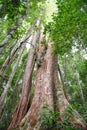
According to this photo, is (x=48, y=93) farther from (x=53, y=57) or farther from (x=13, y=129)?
(x=53, y=57)

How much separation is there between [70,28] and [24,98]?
156 inches

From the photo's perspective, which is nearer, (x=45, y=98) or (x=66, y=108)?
(x=66, y=108)

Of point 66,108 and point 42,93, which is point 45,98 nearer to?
point 42,93

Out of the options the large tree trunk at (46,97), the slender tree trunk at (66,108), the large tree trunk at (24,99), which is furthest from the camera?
the large tree trunk at (24,99)

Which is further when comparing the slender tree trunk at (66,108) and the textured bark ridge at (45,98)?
the textured bark ridge at (45,98)

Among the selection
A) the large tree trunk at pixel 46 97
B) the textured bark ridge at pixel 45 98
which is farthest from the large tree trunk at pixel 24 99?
the large tree trunk at pixel 46 97

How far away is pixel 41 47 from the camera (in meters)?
11.5

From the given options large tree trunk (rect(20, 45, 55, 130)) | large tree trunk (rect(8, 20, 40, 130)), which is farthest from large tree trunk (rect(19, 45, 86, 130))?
large tree trunk (rect(8, 20, 40, 130))

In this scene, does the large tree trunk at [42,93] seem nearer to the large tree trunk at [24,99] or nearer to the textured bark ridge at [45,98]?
the textured bark ridge at [45,98]

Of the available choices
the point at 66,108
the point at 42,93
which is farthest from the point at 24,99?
the point at 66,108

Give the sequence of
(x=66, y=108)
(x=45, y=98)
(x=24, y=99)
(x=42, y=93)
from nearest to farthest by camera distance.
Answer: (x=66, y=108), (x=45, y=98), (x=42, y=93), (x=24, y=99)

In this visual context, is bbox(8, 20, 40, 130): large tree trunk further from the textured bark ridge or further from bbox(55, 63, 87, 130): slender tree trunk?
bbox(55, 63, 87, 130): slender tree trunk

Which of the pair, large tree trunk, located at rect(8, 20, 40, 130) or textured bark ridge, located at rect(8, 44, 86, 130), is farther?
large tree trunk, located at rect(8, 20, 40, 130)

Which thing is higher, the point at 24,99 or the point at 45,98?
the point at 45,98
